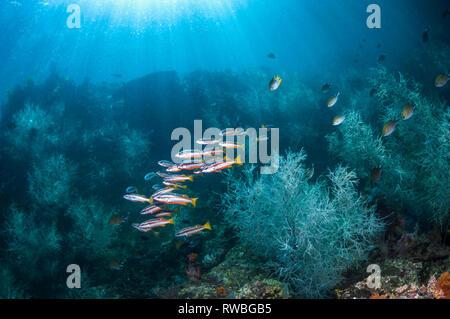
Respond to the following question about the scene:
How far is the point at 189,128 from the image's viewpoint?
41.4 feet

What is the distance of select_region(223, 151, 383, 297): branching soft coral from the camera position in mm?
3898

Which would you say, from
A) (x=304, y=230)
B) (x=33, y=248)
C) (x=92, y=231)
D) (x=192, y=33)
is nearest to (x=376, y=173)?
(x=304, y=230)

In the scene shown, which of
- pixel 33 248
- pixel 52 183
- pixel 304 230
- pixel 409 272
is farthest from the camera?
pixel 52 183

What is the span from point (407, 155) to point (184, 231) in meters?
7.74

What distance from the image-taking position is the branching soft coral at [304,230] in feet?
12.8

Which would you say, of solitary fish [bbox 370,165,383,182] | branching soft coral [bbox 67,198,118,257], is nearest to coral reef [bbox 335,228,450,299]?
solitary fish [bbox 370,165,383,182]

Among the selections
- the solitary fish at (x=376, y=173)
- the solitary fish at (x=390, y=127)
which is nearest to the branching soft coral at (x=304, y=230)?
the solitary fish at (x=376, y=173)

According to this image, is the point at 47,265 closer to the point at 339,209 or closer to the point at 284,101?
the point at 339,209

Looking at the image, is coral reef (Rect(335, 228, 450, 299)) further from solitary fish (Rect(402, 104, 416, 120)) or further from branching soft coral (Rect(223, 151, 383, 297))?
solitary fish (Rect(402, 104, 416, 120))

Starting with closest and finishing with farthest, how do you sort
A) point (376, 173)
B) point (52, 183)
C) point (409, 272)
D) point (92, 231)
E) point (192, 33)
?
point (409, 272) < point (376, 173) < point (92, 231) < point (52, 183) < point (192, 33)

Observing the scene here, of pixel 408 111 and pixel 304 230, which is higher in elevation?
pixel 408 111

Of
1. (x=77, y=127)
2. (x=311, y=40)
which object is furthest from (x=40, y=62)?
(x=311, y=40)

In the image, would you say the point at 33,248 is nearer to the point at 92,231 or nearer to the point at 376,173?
the point at 92,231

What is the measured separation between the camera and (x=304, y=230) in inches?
152
